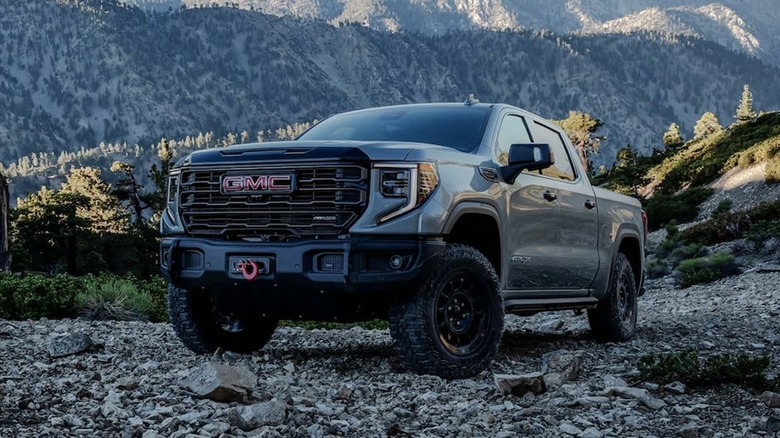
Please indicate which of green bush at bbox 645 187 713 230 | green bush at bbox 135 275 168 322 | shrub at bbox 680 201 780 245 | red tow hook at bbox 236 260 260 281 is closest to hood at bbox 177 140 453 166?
red tow hook at bbox 236 260 260 281

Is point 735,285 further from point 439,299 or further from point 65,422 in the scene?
point 65,422

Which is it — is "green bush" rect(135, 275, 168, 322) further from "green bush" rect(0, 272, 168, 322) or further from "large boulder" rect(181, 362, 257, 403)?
"large boulder" rect(181, 362, 257, 403)

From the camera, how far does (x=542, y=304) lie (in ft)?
23.7

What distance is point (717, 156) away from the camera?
138ft

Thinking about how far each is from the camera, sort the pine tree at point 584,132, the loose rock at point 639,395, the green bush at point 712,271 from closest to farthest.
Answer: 1. the loose rock at point 639,395
2. the green bush at point 712,271
3. the pine tree at point 584,132

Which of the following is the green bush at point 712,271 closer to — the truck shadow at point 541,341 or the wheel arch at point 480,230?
the truck shadow at point 541,341

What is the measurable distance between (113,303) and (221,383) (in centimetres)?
722

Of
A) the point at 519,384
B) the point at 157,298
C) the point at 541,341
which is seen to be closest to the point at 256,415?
the point at 519,384

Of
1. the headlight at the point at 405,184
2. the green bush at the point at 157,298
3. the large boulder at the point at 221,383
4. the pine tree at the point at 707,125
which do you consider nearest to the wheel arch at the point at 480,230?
the headlight at the point at 405,184

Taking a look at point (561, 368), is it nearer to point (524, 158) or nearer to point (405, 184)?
point (524, 158)

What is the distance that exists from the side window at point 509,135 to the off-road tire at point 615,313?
2176 millimetres

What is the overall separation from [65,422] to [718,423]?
11.8 feet

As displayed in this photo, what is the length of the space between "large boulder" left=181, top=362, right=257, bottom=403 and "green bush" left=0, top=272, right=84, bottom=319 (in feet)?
20.8

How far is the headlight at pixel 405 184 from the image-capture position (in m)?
5.46
